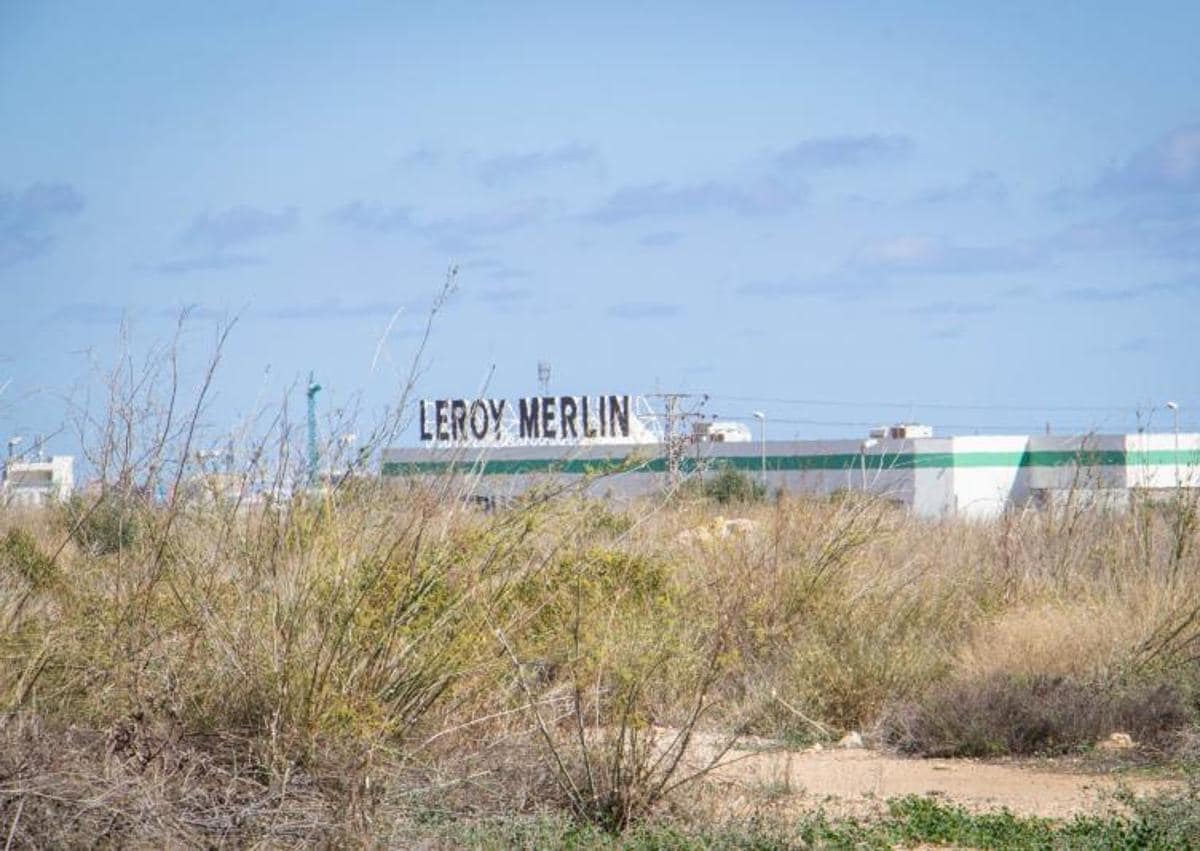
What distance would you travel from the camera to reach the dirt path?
9125 mm

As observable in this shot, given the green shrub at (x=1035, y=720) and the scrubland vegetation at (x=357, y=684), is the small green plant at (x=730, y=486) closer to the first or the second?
the green shrub at (x=1035, y=720)

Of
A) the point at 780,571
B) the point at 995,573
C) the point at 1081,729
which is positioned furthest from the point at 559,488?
the point at 995,573

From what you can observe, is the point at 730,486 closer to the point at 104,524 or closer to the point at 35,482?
the point at 35,482

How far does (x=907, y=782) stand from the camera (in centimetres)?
1023

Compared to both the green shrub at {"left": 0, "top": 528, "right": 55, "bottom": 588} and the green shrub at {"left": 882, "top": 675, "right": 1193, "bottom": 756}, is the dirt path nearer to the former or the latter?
the green shrub at {"left": 882, "top": 675, "right": 1193, "bottom": 756}

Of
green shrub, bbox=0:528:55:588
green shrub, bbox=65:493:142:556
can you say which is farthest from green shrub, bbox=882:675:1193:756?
green shrub, bbox=0:528:55:588

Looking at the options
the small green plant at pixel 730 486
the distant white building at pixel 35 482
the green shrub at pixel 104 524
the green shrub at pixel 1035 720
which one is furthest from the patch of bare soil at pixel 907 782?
the small green plant at pixel 730 486

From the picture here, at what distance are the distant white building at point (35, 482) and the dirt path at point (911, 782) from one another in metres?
4.20

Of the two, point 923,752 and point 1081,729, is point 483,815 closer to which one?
point 923,752

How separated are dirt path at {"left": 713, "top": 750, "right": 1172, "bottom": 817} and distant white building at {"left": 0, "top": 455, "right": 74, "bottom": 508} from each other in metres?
4.20

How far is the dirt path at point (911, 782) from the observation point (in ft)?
29.9

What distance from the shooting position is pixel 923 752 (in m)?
11.3

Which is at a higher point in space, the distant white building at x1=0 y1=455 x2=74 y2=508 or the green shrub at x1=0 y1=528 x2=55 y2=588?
the distant white building at x1=0 y1=455 x2=74 y2=508

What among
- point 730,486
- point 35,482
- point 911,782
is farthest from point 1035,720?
point 730,486
